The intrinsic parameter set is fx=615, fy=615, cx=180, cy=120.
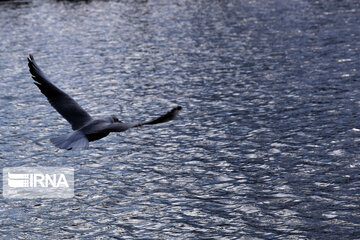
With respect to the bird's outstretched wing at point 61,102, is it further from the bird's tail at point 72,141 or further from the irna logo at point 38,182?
the irna logo at point 38,182

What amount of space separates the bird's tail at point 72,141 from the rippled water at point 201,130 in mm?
3291

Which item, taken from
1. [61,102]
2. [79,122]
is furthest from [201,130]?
[79,122]

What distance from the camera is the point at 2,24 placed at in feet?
202

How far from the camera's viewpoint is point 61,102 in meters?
17.5

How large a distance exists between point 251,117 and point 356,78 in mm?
8694

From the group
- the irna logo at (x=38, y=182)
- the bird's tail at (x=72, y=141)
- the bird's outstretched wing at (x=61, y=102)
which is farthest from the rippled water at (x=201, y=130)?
the bird's tail at (x=72, y=141)

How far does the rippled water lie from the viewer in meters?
17.4

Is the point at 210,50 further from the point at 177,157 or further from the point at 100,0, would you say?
the point at 100,0

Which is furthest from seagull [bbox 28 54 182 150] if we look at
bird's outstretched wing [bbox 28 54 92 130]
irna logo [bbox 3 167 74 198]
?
irna logo [bbox 3 167 74 198]

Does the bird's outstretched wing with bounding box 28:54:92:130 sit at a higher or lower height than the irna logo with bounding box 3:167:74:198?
higher

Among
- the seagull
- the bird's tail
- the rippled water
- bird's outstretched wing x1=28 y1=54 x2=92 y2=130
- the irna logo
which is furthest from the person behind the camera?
the irna logo

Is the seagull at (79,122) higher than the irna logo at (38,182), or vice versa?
the seagull at (79,122)

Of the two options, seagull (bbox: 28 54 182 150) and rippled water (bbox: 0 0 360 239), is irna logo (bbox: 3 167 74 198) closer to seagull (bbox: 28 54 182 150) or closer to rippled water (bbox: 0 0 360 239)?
rippled water (bbox: 0 0 360 239)

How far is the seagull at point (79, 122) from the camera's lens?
1381cm
